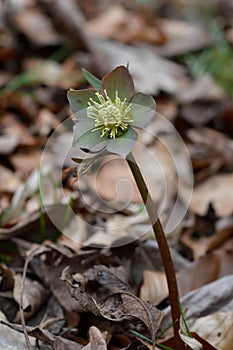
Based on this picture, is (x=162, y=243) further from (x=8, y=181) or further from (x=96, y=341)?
(x=8, y=181)

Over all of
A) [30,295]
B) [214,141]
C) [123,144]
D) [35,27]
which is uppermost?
[123,144]

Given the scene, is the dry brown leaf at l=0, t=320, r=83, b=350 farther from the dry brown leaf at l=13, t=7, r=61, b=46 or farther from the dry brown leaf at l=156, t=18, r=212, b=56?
the dry brown leaf at l=156, t=18, r=212, b=56

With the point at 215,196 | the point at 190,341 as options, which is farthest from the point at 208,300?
the point at 215,196

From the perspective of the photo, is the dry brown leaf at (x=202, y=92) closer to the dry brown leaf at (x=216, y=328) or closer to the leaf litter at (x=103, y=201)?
the leaf litter at (x=103, y=201)

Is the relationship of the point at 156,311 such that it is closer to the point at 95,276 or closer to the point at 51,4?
the point at 95,276

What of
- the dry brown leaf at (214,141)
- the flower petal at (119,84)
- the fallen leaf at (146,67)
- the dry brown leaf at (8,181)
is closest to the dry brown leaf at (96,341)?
the flower petal at (119,84)

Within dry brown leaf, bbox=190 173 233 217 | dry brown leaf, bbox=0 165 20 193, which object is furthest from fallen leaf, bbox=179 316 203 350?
dry brown leaf, bbox=0 165 20 193

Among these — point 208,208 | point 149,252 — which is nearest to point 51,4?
point 208,208
